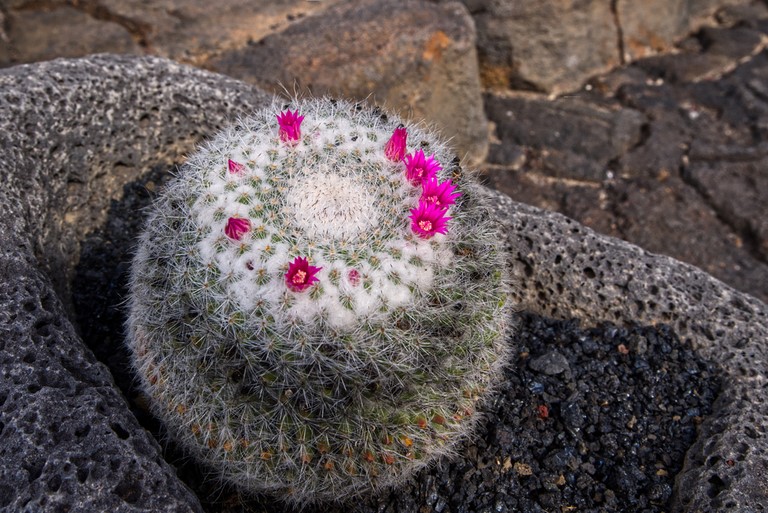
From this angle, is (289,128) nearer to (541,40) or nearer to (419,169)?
(419,169)

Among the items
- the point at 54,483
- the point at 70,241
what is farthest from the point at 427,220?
the point at 70,241

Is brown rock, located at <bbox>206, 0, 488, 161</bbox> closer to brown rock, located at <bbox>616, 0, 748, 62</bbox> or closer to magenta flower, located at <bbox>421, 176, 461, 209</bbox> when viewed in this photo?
brown rock, located at <bbox>616, 0, 748, 62</bbox>

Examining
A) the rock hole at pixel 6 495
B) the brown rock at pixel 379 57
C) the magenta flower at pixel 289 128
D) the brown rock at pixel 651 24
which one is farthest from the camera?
the brown rock at pixel 651 24

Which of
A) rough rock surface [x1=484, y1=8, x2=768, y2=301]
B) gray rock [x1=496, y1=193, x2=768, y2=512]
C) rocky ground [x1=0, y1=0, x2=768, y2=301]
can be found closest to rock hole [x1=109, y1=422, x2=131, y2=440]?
gray rock [x1=496, y1=193, x2=768, y2=512]

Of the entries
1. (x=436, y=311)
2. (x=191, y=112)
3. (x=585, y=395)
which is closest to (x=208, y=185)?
(x=436, y=311)

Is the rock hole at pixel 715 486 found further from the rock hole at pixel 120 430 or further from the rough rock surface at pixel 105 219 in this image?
the rock hole at pixel 120 430

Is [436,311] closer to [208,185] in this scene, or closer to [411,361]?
[411,361]

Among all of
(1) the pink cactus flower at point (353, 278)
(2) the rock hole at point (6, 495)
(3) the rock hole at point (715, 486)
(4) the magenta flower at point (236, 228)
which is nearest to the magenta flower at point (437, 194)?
(1) the pink cactus flower at point (353, 278)
